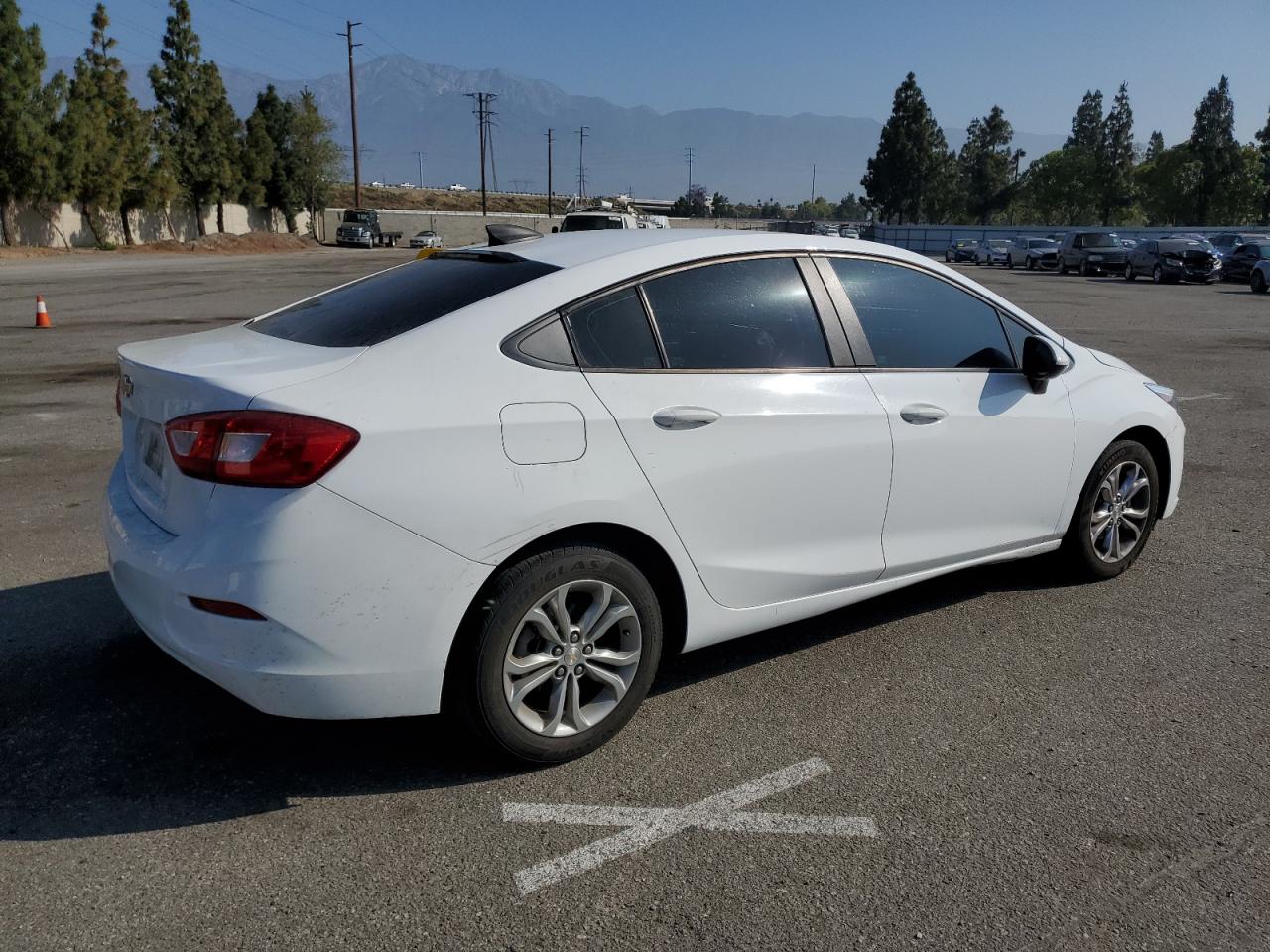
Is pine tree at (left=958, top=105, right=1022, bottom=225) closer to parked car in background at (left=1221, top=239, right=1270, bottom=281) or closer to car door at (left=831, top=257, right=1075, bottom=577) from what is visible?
parked car in background at (left=1221, top=239, right=1270, bottom=281)

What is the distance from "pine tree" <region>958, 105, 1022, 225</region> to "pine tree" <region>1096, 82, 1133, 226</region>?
58.8 ft

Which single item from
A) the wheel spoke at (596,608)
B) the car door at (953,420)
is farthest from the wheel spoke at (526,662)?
the car door at (953,420)

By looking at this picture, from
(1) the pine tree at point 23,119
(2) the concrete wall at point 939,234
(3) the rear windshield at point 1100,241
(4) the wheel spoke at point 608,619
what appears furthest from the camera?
(2) the concrete wall at point 939,234

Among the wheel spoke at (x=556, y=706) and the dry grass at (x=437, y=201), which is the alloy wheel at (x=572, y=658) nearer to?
the wheel spoke at (x=556, y=706)

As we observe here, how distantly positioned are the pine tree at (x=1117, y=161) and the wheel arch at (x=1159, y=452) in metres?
113

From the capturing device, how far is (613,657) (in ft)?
11.5

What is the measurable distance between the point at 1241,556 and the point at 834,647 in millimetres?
2682

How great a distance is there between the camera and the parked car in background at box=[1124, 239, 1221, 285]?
118 feet

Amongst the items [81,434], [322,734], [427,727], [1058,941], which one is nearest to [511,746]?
[427,727]

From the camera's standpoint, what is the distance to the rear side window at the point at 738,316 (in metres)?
3.74

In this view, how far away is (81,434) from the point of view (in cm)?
852

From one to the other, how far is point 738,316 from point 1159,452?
2.72m

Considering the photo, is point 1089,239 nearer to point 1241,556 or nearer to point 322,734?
point 1241,556

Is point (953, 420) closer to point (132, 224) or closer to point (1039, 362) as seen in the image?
point (1039, 362)
